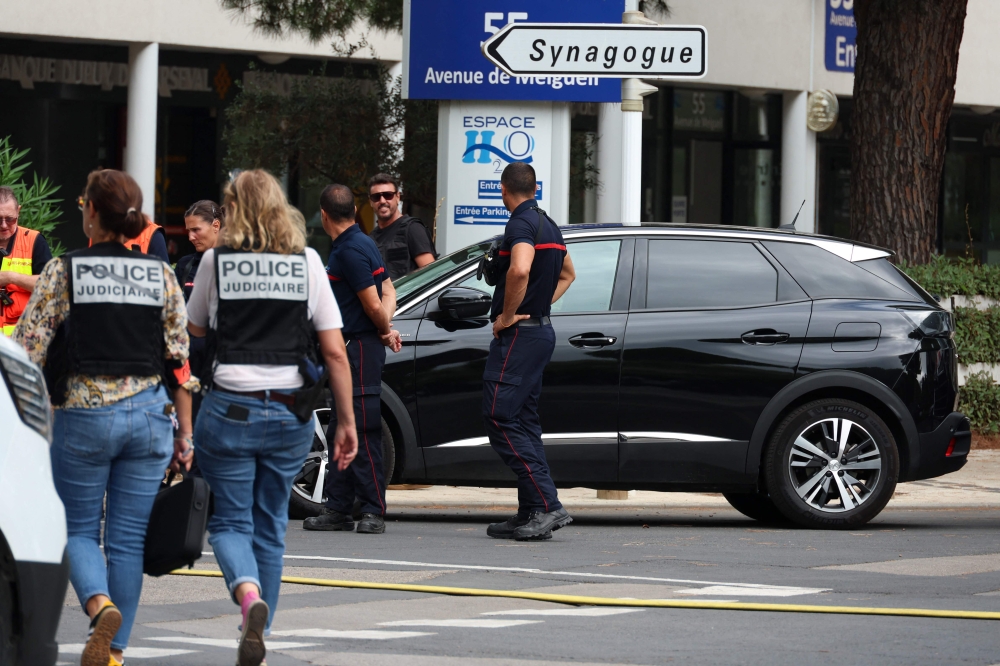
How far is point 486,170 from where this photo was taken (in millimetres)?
14227

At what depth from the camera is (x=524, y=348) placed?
8875 mm

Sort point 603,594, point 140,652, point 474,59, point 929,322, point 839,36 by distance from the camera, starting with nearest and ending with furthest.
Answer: point 140,652
point 603,594
point 929,322
point 474,59
point 839,36

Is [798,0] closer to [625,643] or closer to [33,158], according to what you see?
[33,158]

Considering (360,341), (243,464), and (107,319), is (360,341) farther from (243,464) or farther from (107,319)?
(107,319)

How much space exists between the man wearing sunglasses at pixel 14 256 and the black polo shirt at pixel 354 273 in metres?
1.55

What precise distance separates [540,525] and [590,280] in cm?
154

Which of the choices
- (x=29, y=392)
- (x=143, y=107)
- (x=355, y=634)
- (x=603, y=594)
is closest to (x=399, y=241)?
(x=603, y=594)

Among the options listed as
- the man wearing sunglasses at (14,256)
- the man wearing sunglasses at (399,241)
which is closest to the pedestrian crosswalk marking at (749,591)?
the man wearing sunglasses at (14,256)

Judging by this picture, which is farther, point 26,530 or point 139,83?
point 139,83

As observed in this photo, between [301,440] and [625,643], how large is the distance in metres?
1.42

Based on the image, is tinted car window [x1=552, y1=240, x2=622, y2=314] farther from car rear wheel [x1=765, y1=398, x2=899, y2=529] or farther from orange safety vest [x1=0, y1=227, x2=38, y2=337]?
orange safety vest [x1=0, y1=227, x2=38, y2=337]

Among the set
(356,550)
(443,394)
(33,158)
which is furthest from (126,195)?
(33,158)

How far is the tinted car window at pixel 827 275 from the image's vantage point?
995 cm

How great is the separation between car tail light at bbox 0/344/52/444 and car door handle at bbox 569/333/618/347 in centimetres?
515
